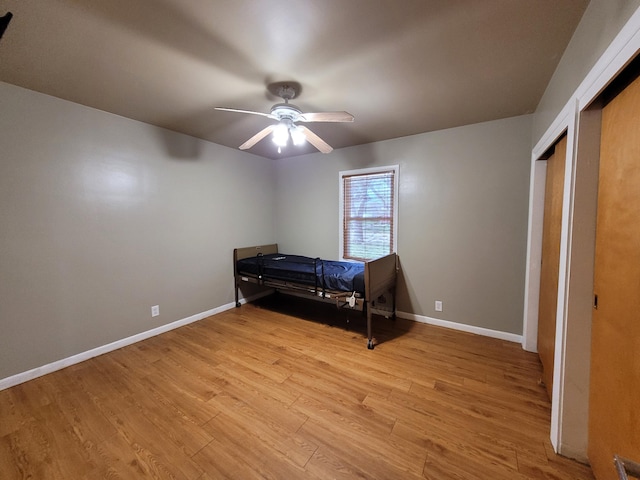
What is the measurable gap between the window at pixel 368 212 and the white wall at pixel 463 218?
4.7 inches

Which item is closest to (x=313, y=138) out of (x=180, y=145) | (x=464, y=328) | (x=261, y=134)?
(x=261, y=134)

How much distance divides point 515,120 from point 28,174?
4.63m

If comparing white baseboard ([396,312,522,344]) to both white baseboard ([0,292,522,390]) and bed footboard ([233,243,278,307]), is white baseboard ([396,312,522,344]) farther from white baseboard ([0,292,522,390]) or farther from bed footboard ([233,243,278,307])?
bed footboard ([233,243,278,307])

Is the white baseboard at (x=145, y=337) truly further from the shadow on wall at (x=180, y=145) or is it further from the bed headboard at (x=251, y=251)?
the shadow on wall at (x=180, y=145)

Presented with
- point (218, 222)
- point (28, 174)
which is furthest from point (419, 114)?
point (28, 174)

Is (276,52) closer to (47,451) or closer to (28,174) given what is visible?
(28,174)

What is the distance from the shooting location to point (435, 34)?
1438mm

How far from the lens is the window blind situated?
338 centimetres

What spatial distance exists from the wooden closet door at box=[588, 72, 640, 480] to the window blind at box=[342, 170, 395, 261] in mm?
2201

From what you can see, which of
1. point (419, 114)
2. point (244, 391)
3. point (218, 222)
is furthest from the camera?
point (218, 222)

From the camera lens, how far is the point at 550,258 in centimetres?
194

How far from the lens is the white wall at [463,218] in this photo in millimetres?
2588

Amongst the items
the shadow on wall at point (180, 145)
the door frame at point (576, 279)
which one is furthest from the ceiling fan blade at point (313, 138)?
the shadow on wall at point (180, 145)

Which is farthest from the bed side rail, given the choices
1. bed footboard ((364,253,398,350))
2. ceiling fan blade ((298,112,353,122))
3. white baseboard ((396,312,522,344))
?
ceiling fan blade ((298,112,353,122))
